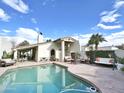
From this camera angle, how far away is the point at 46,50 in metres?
28.3

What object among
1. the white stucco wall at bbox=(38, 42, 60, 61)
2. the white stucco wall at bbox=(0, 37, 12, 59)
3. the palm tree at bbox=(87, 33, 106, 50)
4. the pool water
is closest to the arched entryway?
the white stucco wall at bbox=(38, 42, 60, 61)

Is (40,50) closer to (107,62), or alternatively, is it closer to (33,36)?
(107,62)

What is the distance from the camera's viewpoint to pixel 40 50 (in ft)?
90.2

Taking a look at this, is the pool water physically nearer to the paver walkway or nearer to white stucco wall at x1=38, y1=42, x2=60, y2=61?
the paver walkway

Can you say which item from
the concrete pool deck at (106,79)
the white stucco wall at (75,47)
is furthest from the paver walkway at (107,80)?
the white stucco wall at (75,47)

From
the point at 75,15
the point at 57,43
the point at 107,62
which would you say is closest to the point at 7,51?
the point at 57,43

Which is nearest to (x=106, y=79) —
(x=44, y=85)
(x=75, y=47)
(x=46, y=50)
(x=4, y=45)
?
(x=44, y=85)

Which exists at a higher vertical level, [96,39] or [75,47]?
[96,39]

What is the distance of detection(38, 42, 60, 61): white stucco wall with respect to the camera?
27469 mm

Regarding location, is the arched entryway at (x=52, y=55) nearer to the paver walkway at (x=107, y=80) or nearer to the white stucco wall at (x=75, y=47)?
the white stucco wall at (x=75, y=47)

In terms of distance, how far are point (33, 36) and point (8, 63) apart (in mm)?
32248

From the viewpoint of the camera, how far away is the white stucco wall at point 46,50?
90.1 ft

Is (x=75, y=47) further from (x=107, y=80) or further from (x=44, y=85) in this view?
(x=107, y=80)

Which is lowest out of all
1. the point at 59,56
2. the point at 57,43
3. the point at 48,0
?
the point at 59,56
